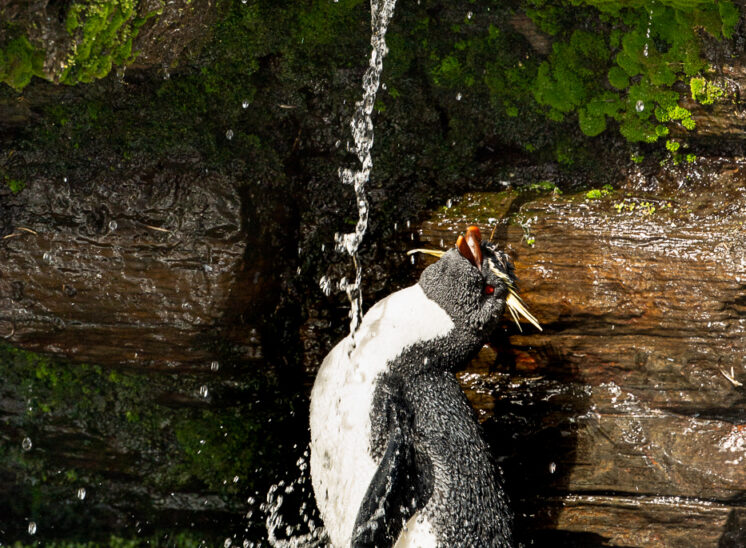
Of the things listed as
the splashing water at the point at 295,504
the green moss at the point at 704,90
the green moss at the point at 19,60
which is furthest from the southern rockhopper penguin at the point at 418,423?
the green moss at the point at 19,60

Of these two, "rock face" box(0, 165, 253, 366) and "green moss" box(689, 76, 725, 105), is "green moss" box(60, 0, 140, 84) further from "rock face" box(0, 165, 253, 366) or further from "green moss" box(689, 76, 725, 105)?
"green moss" box(689, 76, 725, 105)

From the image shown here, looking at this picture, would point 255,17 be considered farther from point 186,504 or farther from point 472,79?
point 186,504

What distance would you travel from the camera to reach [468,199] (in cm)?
411

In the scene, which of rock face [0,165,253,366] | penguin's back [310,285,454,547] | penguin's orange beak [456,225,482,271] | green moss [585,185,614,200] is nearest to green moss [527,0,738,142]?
green moss [585,185,614,200]

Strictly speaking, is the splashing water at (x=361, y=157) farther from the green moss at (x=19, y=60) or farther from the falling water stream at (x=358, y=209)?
the green moss at (x=19, y=60)

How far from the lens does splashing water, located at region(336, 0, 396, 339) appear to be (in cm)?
399

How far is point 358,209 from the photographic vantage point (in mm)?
4129

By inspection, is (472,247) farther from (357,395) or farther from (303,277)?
(303,277)

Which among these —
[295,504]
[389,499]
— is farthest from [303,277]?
[389,499]

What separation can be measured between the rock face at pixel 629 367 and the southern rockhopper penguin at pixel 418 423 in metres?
0.54

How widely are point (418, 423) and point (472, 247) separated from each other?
0.83m

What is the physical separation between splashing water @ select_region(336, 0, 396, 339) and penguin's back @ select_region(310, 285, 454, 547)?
0.53 metres

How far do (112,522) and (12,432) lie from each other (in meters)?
0.79

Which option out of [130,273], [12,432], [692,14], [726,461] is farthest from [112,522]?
[692,14]
